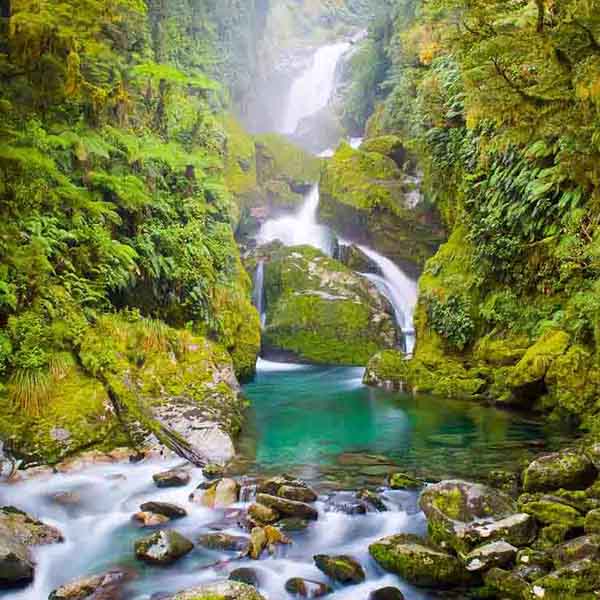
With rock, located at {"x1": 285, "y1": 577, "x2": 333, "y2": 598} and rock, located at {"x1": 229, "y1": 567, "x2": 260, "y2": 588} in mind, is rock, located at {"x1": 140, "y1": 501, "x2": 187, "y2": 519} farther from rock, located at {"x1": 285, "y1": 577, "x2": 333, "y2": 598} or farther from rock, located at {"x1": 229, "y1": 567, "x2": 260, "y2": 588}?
rock, located at {"x1": 285, "y1": 577, "x2": 333, "y2": 598}

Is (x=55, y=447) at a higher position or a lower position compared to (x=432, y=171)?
lower

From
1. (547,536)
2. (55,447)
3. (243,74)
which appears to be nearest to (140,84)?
(55,447)

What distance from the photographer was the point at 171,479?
6875 millimetres

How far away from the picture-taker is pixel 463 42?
5.32 m

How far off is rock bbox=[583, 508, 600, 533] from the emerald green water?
6.62 ft

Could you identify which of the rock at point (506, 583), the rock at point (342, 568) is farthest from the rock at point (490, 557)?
the rock at point (342, 568)

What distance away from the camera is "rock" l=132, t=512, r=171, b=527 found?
6.04 m

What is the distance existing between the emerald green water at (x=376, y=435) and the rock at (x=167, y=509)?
56.9 inches

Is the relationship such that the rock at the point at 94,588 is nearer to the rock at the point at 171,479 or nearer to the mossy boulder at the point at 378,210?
the rock at the point at 171,479

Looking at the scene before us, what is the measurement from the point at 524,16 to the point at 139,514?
5.55 metres

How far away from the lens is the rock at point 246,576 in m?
4.95

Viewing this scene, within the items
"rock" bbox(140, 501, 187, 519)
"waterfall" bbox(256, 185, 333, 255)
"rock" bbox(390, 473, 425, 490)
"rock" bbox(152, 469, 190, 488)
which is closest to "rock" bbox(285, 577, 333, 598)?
"rock" bbox(140, 501, 187, 519)

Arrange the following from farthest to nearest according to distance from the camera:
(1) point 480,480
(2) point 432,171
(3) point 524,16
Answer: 1. (2) point 432,171
2. (1) point 480,480
3. (3) point 524,16

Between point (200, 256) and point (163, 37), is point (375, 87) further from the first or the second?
point (200, 256)
